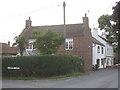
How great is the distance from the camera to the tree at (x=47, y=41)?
32.5 m

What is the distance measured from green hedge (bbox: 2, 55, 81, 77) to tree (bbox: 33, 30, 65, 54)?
2.74 meters

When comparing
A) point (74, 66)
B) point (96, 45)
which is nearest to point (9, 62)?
point (74, 66)

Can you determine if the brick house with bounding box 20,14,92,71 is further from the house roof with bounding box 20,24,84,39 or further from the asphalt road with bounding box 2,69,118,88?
the asphalt road with bounding box 2,69,118,88

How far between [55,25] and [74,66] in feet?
58.0

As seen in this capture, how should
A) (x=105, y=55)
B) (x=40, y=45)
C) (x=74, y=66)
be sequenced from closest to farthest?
(x=40, y=45) < (x=74, y=66) < (x=105, y=55)

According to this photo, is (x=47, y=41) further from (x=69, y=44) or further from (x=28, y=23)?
(x=28, y=23)

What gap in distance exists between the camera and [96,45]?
5319cm

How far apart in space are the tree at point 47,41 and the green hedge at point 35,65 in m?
2.74

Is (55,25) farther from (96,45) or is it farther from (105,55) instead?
(105,55)

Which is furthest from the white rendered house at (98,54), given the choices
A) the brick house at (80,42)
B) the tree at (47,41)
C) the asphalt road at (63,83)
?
the asphalt road at (63,83)

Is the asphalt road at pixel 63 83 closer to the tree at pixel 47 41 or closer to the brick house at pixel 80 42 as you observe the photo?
the tree at pixel 47 41

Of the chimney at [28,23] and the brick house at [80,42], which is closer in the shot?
the brick house at [80,42]

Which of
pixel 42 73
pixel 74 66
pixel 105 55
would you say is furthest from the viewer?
pixel 105 55

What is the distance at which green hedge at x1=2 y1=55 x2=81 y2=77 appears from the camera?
2909cm
